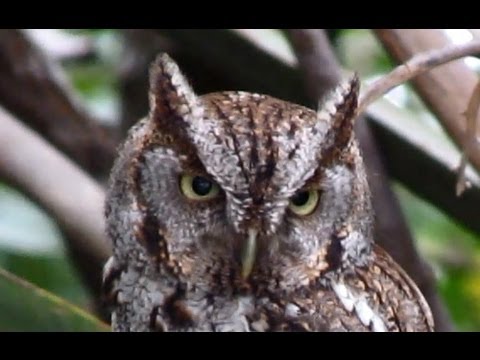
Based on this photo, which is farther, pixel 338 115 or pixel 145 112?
pixel 145 112

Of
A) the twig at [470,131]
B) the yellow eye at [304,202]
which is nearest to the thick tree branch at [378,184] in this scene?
the yellow eye at [304,202]

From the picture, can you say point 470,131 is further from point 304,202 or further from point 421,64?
point 304,202

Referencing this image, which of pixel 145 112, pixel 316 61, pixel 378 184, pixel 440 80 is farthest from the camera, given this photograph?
pixel 145 112

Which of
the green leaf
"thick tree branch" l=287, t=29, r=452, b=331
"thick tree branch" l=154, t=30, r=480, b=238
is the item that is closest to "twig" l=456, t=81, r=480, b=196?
the green leaf

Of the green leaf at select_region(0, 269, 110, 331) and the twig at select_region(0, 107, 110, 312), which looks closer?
the green leaf at select_region(0, 269, 110, 331)

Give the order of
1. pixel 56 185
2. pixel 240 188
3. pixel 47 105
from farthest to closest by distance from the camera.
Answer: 1. pixel 47 105
2. pixel 56 185
3. pixel 240 188

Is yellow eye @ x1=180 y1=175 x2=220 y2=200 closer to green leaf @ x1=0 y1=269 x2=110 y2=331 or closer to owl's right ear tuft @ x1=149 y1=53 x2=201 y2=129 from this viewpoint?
owl's right ear tuft @ x1=149 y1=53 x2=201 y2=129

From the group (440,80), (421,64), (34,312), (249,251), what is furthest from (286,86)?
(34,312)
